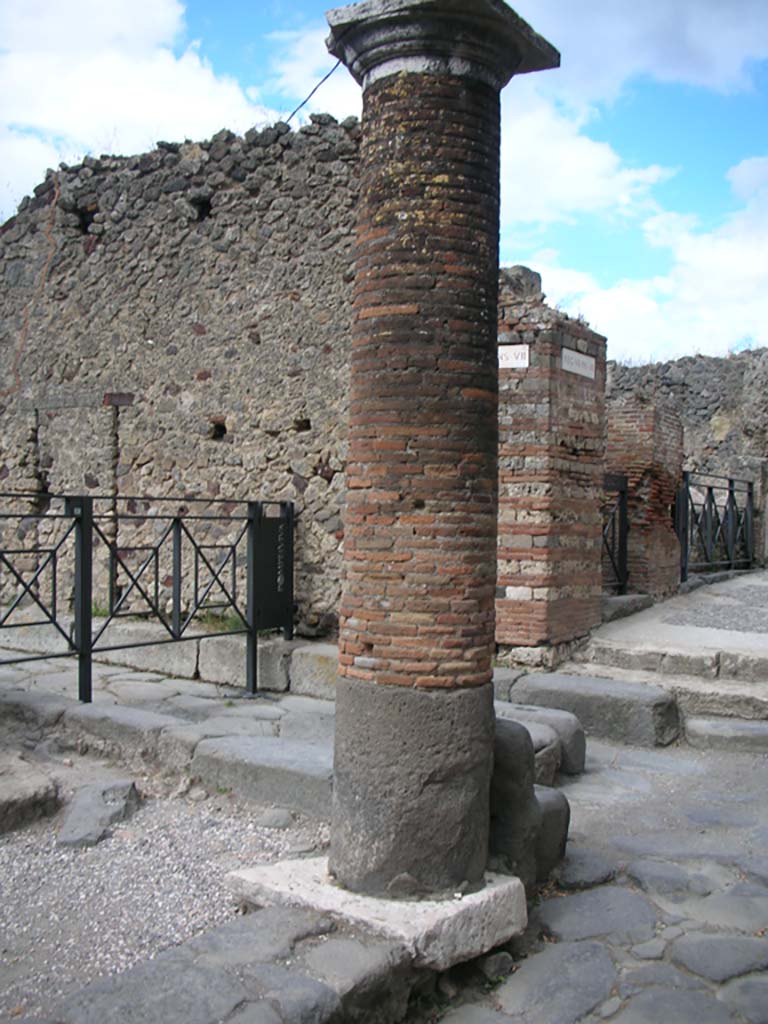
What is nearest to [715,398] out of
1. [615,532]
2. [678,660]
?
[615,532]

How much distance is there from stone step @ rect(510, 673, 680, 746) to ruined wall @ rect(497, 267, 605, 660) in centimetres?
55

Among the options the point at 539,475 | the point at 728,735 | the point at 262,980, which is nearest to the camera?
the point at 262,980

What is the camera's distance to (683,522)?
10633 millimetres

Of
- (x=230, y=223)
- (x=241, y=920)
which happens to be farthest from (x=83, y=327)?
(x=241, y=920)

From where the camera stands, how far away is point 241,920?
318 cm

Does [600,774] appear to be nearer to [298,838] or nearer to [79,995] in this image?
[298,838]

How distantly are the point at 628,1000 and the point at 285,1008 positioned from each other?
1.18 m

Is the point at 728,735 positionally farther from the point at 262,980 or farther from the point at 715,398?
the point at 715,398

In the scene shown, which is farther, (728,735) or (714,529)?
(714,529)

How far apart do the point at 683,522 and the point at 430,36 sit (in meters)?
7.97

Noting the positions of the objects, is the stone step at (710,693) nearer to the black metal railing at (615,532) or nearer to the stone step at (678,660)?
the stone step at (678,660)

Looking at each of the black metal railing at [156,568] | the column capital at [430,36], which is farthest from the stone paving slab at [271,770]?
the column capital at [430,36]

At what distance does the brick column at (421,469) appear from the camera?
3426 millimetres

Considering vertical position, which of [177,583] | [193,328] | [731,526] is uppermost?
[193,328]
